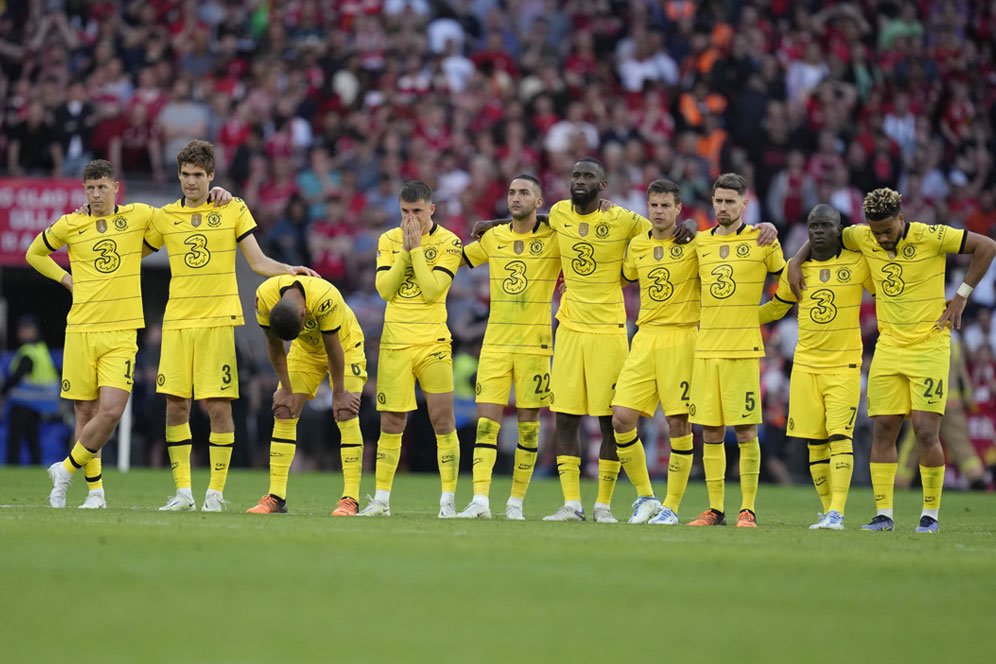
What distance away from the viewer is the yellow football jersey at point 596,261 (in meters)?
12.6

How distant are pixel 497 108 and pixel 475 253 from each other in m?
12.9

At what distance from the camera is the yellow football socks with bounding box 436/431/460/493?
1255 cm

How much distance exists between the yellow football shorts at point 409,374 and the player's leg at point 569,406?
92 cm

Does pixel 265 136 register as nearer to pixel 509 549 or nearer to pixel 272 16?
pixel 272 16

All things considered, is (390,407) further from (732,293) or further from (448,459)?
(732,293)

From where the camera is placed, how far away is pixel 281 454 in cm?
1272

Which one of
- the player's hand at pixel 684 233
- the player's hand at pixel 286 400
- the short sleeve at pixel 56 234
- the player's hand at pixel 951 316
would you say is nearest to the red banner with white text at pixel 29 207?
the short sleeve at pixel 56 234

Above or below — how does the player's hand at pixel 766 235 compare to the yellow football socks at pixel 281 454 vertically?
above

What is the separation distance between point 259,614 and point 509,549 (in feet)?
9.42

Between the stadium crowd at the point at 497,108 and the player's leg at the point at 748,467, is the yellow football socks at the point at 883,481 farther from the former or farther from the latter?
the stadium crowd at the point at 497,108

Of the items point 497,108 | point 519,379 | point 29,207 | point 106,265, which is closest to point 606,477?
point 519,379

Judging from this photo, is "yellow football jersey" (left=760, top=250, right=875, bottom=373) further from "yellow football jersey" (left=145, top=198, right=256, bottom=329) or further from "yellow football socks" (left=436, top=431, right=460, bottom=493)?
"yellow football jersey" (left=145, top=198, right=256, bottom=329)

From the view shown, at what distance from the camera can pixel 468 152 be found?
24.9 metres

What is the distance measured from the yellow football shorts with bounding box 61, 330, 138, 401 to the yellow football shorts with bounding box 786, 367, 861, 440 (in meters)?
5.50
